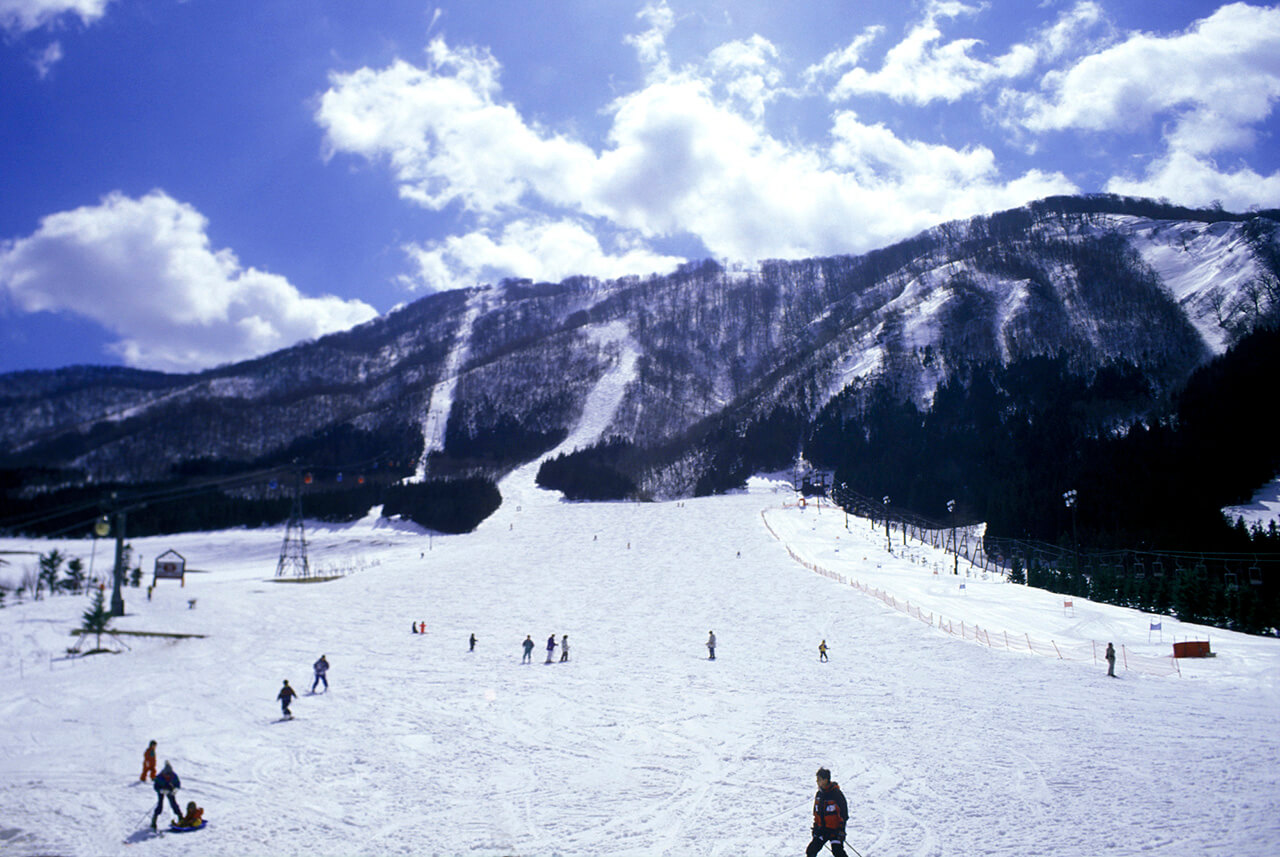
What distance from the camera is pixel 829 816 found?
9.72m

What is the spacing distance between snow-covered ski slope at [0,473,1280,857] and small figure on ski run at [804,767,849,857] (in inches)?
120

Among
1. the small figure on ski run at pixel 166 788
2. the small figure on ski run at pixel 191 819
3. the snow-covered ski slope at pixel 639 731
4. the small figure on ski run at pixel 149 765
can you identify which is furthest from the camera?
the small figure on ski run at pixel 149 765

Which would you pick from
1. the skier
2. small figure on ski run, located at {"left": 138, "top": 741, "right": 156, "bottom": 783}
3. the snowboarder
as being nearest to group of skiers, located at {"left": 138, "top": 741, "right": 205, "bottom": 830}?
small figure on ski run, located at {"left": 138, "top": 741, "right": 156, "bottom": 783}

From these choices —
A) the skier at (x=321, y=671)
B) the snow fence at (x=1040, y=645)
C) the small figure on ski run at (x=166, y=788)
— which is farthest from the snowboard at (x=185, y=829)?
the snow fence at (x=1040, y=645)

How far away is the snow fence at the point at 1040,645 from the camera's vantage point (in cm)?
2631

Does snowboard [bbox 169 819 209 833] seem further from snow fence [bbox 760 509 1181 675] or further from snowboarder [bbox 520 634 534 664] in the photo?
snow fence [bbox 760 509 1181 675]

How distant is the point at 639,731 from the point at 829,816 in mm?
10485

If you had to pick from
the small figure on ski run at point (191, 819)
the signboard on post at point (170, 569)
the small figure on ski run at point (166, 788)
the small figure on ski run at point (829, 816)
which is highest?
the small figure on ski run at point (829, 816)

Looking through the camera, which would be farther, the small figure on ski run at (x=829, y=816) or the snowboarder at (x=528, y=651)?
the snowboarder at (x=528, y=651)

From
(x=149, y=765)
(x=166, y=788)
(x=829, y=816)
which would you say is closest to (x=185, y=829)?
(x=166, y=788)

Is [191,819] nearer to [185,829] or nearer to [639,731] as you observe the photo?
[185,829]

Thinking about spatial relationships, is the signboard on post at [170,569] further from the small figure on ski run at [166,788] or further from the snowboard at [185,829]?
the snowboard at [185,829]

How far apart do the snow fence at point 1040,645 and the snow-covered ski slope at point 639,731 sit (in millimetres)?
905

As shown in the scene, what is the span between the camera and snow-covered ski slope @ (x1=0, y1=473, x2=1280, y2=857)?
519 inches
